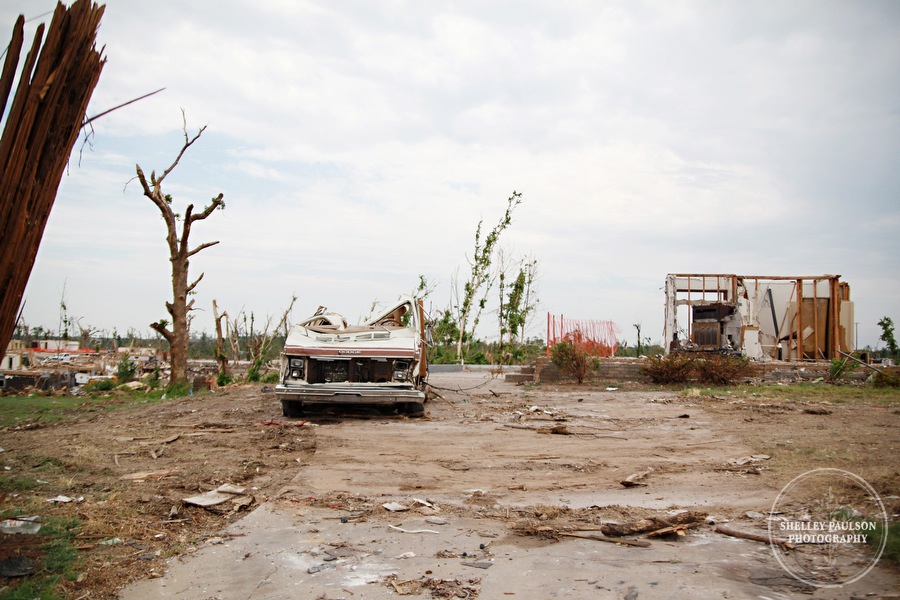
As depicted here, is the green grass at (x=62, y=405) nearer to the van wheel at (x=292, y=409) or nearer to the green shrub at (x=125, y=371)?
the green shrub at (x=125, y=371)

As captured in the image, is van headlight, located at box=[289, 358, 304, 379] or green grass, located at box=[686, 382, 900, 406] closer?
van headlight, located at box=[289, 358, 304, 379]

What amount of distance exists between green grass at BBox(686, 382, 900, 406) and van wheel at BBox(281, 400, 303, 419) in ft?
28.0

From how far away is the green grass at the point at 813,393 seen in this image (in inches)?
525

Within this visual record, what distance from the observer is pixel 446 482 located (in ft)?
22.9

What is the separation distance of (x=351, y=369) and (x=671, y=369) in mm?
9637

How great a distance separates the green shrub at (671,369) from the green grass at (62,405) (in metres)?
11.7

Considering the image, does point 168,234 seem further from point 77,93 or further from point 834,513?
point 834,513

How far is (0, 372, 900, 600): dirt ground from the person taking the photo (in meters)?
4.22

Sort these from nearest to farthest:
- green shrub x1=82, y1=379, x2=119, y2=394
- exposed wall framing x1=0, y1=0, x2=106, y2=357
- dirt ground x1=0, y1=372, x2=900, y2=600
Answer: exposed wall framing x1=0, y1=0, x2=106, y2=357 < dirt ground x1=0, y1=372, x2=900, y2=600 < green shrub x1=82, y1=379, x2=119, y2=394

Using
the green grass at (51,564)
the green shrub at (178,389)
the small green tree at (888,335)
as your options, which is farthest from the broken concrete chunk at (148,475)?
the small green tree at (888,335)


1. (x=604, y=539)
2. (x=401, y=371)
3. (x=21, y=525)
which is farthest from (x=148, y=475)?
(x=401, y=371)

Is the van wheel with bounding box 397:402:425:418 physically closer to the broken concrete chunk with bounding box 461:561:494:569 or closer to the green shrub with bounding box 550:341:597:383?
the green shrub with bounding box 550:341:597:383

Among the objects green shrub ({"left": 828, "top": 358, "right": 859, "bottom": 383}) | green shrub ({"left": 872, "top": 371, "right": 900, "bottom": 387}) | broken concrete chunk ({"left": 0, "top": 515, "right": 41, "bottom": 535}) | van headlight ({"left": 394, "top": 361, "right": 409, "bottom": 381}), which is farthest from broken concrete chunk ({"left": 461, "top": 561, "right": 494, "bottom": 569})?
green shrub ({"left": 828, "top": 358, "right": 859, "bottom": 383})

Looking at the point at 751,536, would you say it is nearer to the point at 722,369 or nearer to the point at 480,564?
the point at 480,564
